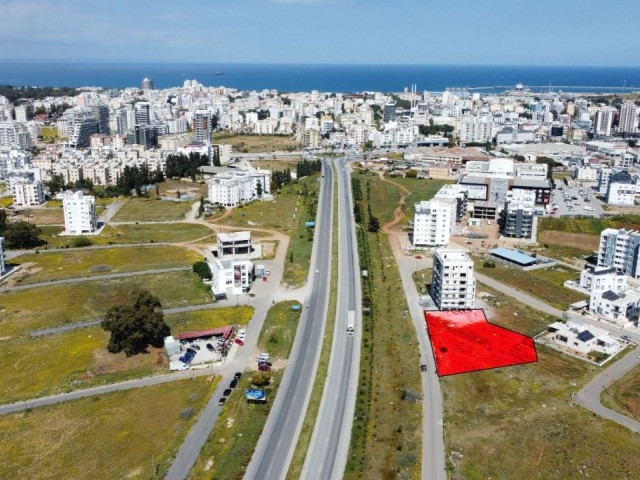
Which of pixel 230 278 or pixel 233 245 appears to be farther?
pixel 233 245

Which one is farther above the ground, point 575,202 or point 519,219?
point 519,219

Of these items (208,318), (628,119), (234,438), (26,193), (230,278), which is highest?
(628,119)

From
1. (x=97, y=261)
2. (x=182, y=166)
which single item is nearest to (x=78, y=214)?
(x=97, y=261)

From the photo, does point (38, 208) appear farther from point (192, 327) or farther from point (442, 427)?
point (442, 427)

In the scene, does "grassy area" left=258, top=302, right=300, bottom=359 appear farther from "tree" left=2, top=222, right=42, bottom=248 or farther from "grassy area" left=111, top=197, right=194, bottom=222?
"grassy area" left=111, top=197, right=194, bottom=222

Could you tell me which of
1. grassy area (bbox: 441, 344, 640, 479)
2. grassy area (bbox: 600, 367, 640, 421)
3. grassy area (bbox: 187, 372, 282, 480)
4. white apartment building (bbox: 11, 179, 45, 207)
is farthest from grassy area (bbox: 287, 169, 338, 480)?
white apartment building (bbox: 11, 179, 45, 207)

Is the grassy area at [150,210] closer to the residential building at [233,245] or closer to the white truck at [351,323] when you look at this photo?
the residential building at [233,245]

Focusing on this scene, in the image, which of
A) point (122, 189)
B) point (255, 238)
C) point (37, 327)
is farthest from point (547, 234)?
point (122, 189)

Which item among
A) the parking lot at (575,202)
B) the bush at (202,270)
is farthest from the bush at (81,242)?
the parking lot at (575,202)

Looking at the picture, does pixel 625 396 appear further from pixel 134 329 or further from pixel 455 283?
pixel 134 329
